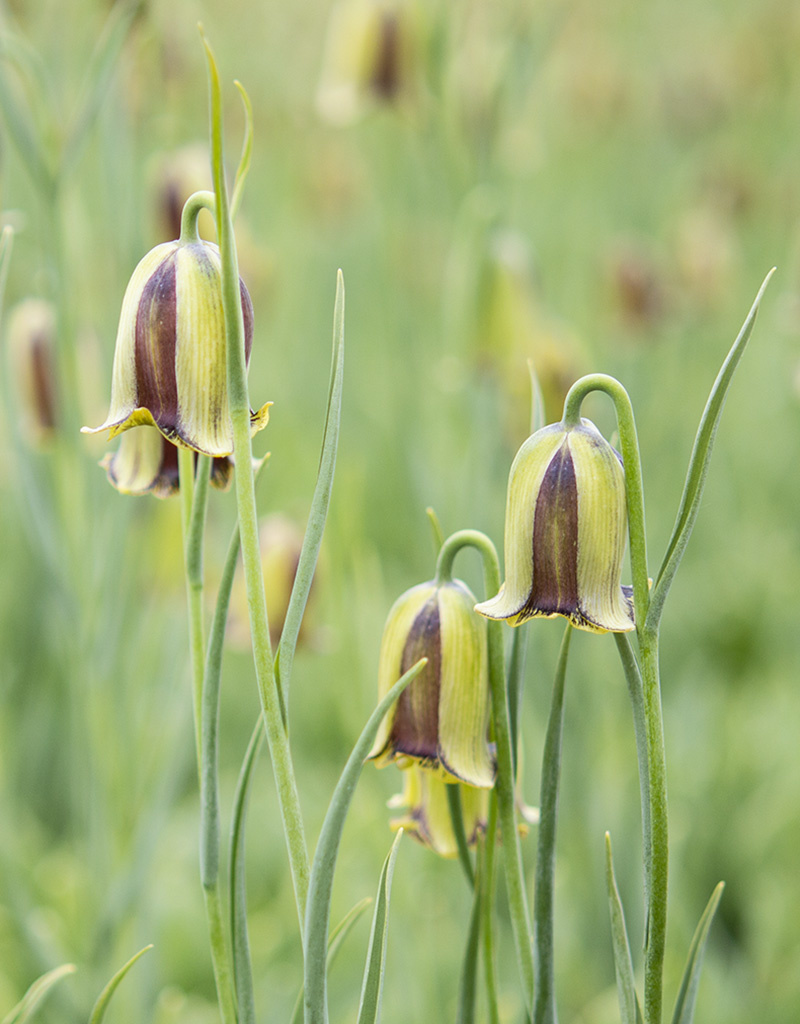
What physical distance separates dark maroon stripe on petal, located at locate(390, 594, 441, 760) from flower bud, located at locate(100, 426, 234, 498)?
10cm

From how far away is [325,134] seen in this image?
375cm

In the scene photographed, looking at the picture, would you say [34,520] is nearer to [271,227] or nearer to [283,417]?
[283,417]

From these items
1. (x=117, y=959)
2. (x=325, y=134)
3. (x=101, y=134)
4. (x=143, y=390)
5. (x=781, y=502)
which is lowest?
(x=117, y=959)

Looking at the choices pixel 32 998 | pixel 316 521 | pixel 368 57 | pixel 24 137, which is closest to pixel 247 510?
pixel 316 521

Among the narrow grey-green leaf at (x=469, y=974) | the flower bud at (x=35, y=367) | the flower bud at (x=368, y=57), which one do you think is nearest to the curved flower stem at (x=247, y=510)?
the narrow grey-green leaf at (x=469, y=974)

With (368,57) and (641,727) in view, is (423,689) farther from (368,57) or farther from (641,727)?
(368,57)

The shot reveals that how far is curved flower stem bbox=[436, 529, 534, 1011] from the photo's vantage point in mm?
400

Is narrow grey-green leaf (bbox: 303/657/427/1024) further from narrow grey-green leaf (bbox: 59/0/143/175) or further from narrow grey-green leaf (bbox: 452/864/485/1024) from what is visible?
narrow grey-green leaf (bbox: 59/0/143/175)

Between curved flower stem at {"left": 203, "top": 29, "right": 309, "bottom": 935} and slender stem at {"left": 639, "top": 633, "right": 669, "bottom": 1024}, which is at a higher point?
curved flower stem at {"left": 203, "top": 29, "right": 309, "bottom": 935}

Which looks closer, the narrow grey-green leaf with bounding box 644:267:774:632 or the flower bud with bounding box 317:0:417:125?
the narrow grey-green leaf with bounding box 644:267:774:632

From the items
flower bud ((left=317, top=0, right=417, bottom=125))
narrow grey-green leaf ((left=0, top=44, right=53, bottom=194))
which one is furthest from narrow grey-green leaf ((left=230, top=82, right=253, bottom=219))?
flower bud ((left=317, top=0, right=417, bottom=125))

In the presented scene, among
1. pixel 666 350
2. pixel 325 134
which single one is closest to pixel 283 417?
pixel 666 350

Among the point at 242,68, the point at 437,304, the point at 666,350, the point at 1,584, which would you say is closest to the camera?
the point at 1,584

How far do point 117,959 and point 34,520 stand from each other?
393 mm
